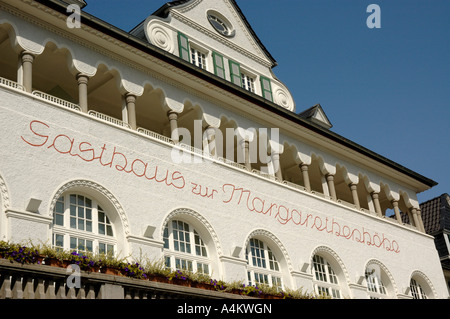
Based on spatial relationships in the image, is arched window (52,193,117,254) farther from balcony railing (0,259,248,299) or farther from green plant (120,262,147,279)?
balcony railing (0,259,248,299)

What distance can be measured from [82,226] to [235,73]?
1239 cm

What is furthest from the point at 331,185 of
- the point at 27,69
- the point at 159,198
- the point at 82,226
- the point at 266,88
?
the point at 27,69

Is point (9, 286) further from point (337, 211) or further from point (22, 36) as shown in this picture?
point (337, 211)

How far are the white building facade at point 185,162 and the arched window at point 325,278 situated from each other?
2.8 inches

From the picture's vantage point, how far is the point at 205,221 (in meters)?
22.0

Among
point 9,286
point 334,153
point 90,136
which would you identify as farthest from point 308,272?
point 9,286

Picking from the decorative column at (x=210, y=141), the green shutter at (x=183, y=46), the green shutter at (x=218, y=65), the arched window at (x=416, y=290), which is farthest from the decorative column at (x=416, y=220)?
the green shutter at (x=183, y=46)

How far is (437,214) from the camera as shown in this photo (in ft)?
133

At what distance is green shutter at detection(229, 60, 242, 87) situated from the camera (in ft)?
93.6

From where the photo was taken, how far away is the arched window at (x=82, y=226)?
59.6ft

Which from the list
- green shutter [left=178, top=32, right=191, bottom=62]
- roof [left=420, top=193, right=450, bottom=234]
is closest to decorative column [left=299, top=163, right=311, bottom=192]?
green shutter [left=178, top=32, right=191, bottom=62]

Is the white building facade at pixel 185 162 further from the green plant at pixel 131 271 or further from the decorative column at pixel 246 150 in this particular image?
the green plant at pixel 131 271

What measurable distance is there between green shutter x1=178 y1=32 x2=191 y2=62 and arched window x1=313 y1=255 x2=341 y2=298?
9.63 m

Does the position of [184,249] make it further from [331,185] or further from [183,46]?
[331,185]
